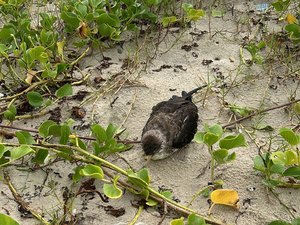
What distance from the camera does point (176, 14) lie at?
3449mm

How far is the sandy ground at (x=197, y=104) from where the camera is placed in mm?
2176

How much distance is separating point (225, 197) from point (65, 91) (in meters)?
0.99

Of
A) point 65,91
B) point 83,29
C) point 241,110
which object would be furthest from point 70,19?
point 241,110

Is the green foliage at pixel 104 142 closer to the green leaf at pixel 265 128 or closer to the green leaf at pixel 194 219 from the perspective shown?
the green leaf at pixel 194 219

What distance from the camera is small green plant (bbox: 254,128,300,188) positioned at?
2.17 m

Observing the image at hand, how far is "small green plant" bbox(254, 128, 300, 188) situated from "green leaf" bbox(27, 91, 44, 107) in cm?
112

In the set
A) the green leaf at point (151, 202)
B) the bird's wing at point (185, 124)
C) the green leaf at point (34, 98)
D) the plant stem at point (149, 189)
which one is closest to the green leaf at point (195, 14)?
the bird's wing at point (185, 124)

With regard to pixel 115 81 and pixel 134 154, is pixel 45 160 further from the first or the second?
pixel 115 81

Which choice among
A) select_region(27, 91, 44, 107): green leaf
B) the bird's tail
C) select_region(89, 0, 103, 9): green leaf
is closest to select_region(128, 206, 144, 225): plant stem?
the bird's tail

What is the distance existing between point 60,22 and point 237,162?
153cm

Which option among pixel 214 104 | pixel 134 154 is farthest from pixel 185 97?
pixel 134 154

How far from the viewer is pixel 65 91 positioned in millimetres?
2650

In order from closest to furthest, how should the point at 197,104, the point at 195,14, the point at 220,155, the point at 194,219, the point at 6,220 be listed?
the point at 6,220 < the point at 194,219 < the point at 220,155 < the point at 197,104 < the point at 195,14

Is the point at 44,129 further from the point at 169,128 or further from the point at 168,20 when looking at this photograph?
the point at 168,20
